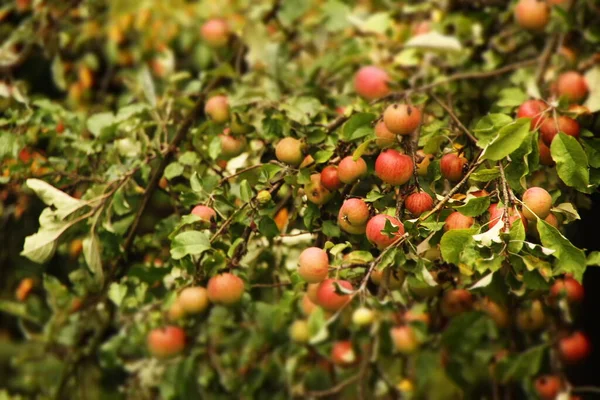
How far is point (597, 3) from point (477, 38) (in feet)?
0.92

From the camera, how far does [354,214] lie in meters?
1.01

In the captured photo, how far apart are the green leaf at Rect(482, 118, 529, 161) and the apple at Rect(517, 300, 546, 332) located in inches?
22.0

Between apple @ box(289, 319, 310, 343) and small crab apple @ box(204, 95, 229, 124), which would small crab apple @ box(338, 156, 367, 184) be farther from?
apple @ box(289, 319, 310, 343)

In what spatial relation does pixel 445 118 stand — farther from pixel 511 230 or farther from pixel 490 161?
pixel 511 230

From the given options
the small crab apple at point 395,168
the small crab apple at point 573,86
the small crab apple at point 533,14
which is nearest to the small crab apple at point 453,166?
the small crab apple at point 395,168

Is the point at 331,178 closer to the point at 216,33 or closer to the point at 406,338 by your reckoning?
the point at 406,338

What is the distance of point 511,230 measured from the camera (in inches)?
34.8

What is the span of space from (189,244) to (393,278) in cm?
34

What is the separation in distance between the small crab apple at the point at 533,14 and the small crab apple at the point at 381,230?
0.77m

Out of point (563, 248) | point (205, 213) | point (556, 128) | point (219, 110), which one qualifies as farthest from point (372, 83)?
point (563, 248)

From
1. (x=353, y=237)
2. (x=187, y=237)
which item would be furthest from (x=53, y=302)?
(x=353, y=237)

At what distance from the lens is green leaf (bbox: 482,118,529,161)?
37.4 inches

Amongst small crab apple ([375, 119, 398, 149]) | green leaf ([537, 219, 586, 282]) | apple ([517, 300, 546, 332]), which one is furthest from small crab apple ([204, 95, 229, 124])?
apple ([517, 300, 546, 332])

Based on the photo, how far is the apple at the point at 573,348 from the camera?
1453 mm
